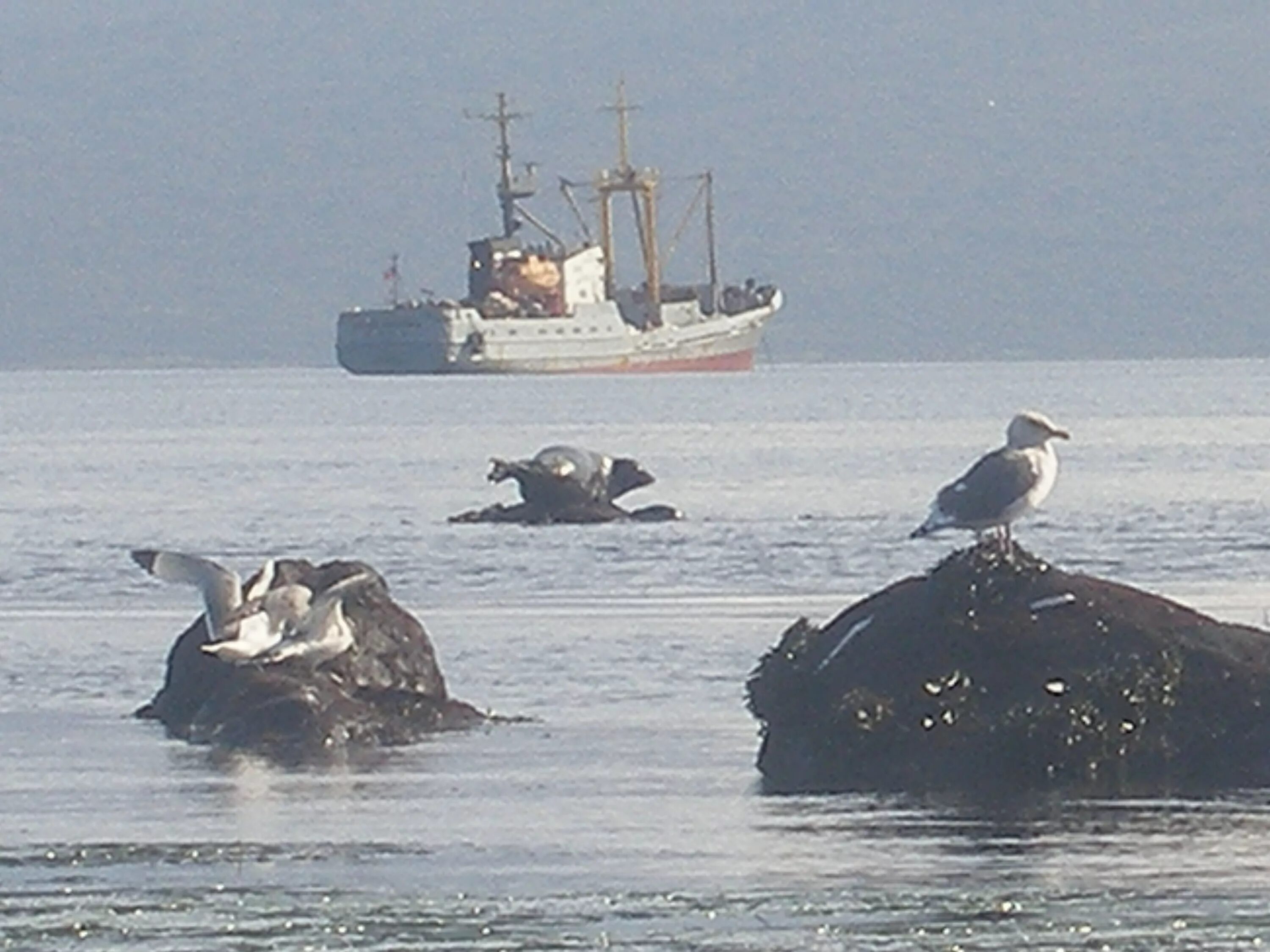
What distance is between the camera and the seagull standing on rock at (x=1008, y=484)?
→ 2462 centimetres

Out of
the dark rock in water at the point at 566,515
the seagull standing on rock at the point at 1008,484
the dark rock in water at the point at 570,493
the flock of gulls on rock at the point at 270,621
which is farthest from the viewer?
the dark rock in water at the point at 570,493

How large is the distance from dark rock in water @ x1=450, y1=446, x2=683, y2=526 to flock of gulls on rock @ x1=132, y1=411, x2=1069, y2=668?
33838mm

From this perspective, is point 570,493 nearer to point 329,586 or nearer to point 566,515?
point 566,515

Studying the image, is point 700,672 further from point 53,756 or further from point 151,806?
point 151,806

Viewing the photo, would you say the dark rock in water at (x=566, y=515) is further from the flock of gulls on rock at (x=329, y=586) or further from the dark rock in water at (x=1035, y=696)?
the dark rock in water at (x=1035, y=696)

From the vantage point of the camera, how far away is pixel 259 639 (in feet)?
85.4

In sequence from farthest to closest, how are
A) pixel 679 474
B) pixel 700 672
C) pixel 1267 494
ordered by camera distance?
pixel 679 474 < pixel 1267 494 < pixel 700 672

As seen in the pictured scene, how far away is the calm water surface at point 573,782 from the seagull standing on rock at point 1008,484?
6.41ft

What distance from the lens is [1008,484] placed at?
80.9 feet

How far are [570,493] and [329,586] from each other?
115ft

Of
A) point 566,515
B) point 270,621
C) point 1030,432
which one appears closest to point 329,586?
point 270,621

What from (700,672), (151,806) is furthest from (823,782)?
(700,672)

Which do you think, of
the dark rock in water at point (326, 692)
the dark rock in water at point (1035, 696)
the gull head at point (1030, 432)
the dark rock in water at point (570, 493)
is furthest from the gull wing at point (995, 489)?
the dark rock in water at point (570, 493)

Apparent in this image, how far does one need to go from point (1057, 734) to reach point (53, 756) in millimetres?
6708
